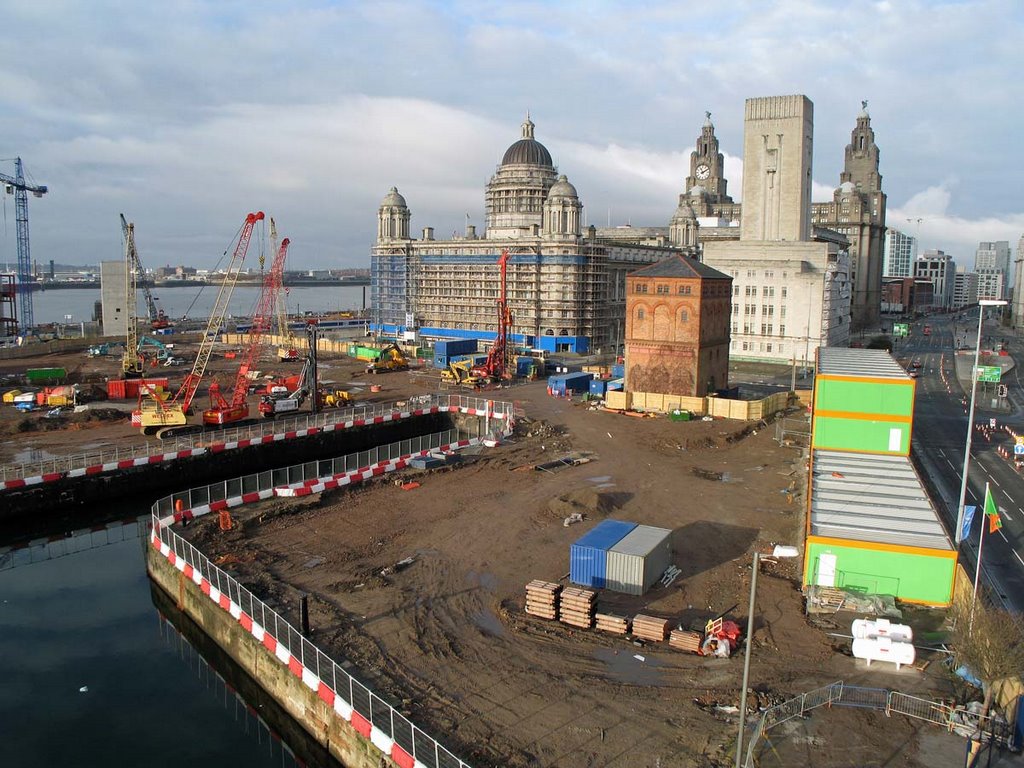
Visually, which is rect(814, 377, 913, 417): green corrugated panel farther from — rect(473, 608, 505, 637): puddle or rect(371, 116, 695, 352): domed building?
rect(371, 116, 695, 352): domed building

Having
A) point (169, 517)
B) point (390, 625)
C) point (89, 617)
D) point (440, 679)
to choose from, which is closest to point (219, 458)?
point (169, 517)

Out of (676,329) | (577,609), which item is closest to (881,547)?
(577,609)

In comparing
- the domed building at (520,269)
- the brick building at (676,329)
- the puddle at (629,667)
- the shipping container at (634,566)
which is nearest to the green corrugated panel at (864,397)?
the shipping container at (634,566)

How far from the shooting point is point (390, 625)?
2086 centimetres

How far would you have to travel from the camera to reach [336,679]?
56.9ft

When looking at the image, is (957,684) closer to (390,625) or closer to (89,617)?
(390,625)

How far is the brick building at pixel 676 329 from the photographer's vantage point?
53406 mm

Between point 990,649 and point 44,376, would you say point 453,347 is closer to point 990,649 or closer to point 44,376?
point 44,376

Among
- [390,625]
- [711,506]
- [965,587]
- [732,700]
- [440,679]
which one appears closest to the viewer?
[732,700]

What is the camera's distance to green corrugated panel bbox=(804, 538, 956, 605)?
21.1 m

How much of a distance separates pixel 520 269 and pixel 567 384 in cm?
3278

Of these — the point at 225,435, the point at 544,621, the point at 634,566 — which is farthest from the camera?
the point at 225,435

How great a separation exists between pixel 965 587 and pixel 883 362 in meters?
25.4

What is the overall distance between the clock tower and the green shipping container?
123 metres
